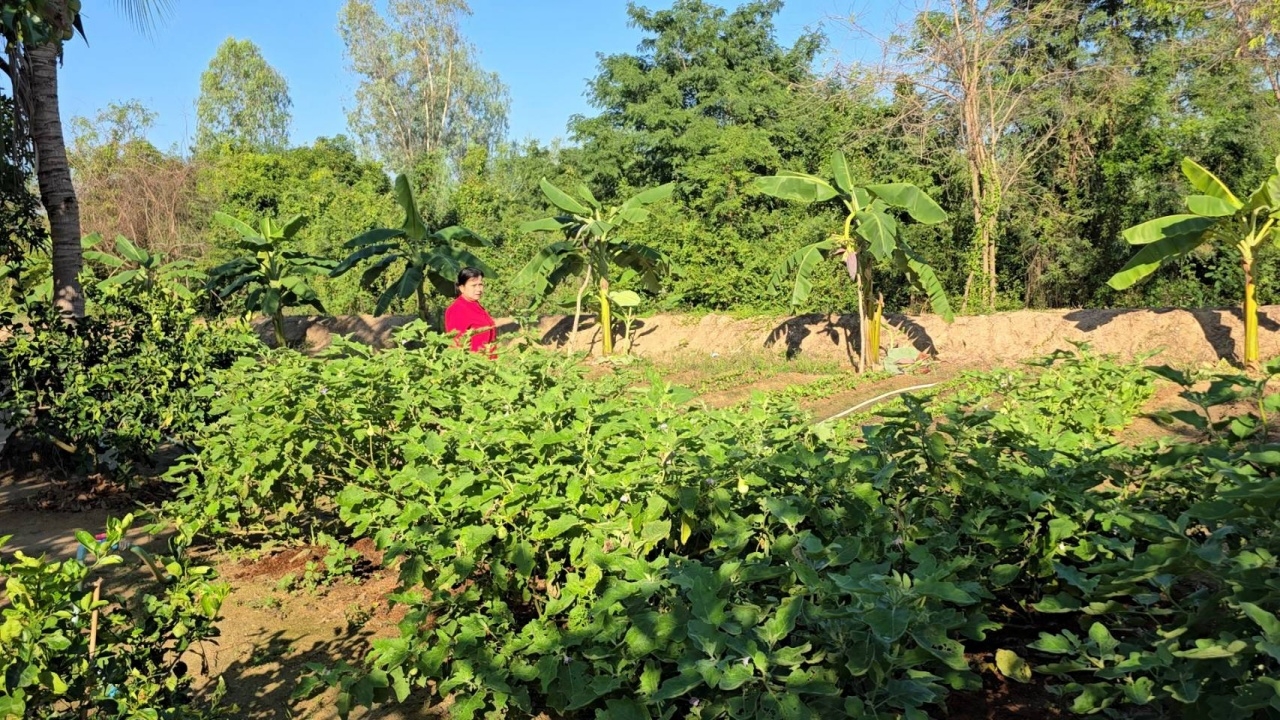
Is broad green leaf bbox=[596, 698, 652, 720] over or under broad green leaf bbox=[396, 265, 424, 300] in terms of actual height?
under

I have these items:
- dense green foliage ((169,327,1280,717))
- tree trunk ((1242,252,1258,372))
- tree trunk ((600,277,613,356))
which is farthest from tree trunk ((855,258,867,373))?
dense green foliage ((169,327,1280,717))

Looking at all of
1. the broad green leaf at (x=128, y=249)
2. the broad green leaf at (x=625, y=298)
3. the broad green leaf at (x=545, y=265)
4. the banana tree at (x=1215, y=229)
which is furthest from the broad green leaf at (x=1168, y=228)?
the broad green leaf at (x=128, y=249)

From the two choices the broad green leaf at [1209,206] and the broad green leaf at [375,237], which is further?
the broad green leaf at [375,237]

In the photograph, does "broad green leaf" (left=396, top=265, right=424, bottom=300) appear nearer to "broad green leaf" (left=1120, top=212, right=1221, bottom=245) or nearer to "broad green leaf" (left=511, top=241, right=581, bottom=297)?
"broad green leaf" (left=511, top=241, right=581, bottom=297)

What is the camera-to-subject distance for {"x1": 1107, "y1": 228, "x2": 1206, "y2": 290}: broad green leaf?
1002 centimetres

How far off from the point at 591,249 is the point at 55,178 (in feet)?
25.1

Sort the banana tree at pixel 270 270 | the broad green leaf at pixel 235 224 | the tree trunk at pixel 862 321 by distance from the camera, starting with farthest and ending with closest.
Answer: the banana tree at pixel 270 270
the broad green leaf at pixel 235 224
the tree trunk at pixel 862 321

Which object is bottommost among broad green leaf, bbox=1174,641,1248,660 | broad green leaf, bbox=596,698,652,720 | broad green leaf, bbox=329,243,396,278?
broad green leaf, bbox=596,698,652,720

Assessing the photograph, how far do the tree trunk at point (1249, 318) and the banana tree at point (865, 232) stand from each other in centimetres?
317

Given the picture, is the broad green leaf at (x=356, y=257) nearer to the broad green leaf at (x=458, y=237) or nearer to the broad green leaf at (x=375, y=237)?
the broad green leaf at (x=375, y=237)

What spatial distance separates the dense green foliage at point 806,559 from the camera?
1963 millimetres

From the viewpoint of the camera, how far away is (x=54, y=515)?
251 inches

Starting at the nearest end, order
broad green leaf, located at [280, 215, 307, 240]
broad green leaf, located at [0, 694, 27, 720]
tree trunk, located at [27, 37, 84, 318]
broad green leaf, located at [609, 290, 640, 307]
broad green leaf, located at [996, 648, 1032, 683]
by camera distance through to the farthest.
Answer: broad green leaf, located at [0, 694, 27, 720], broad green leaf, located at [996, 648, 1032, 683], tree trunk, located at [27, 37, 84, 318], broad green leaf, located at [280, 215, 307, 240], broad green leaf, located at [609, 290, 640, 307]

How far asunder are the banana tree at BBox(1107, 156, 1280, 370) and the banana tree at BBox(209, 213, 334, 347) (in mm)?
10974
